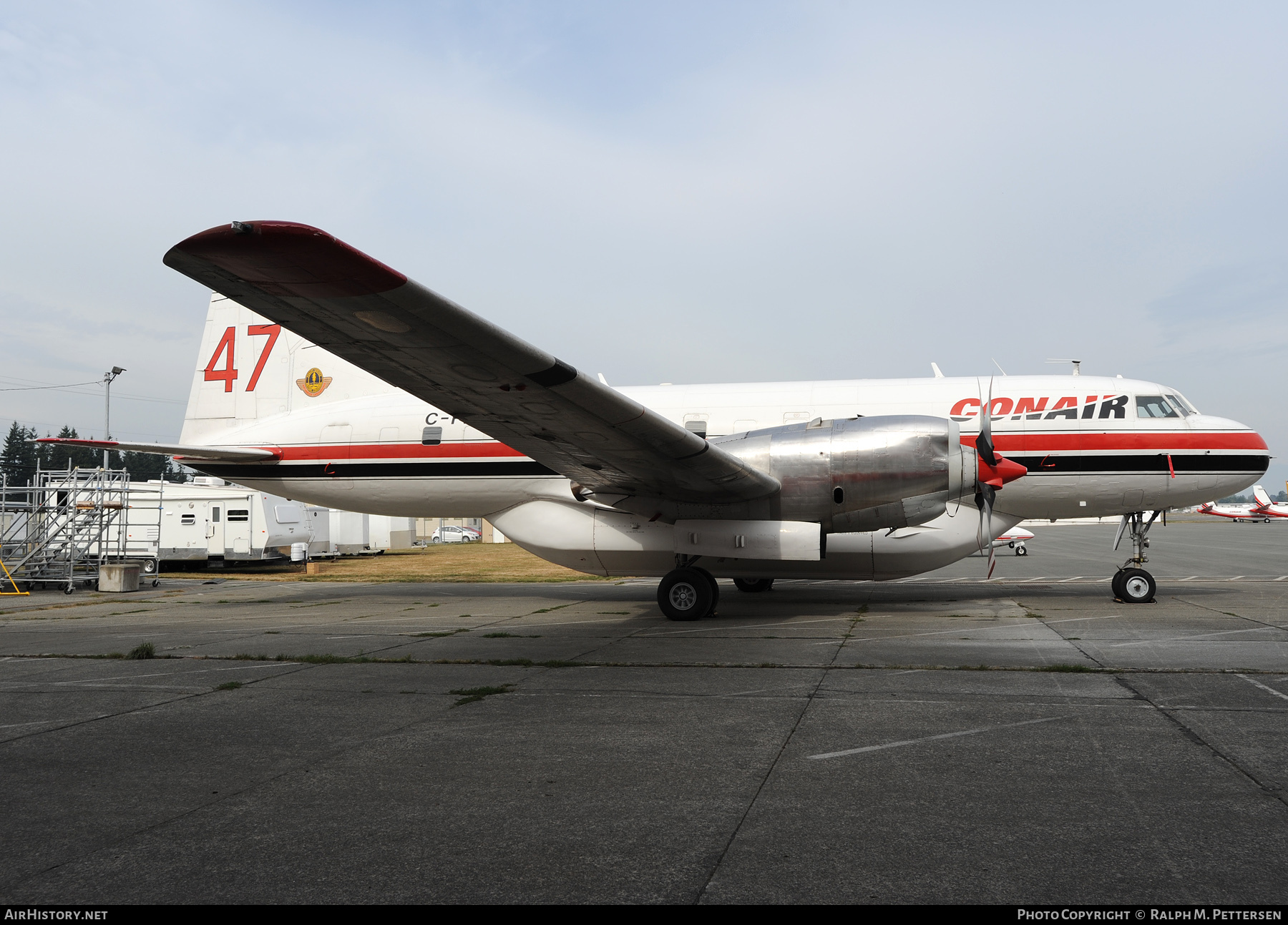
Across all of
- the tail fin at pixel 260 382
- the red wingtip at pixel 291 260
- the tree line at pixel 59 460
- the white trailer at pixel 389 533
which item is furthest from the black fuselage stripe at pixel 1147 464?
the tree line at pixel 59 460

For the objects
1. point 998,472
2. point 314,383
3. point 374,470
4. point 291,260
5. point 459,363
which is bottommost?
point 998,472

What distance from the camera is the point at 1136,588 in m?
13.7

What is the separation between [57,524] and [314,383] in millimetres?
12600

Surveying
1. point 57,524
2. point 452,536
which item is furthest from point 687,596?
point 452,536

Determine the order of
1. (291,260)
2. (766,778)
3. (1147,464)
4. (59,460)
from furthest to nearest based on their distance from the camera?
(59,460), (1147,464), (291,260), (766,778)

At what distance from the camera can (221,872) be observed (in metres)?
3.35

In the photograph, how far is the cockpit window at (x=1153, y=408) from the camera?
14.3 metres

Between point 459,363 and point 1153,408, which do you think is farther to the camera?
point 1153,408

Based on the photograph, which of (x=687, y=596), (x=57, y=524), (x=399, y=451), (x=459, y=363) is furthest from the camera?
(x=57, y=524)

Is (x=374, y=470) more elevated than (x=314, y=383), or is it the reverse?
(x=314, y=383)

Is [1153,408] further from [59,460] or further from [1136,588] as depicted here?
[59,460]
